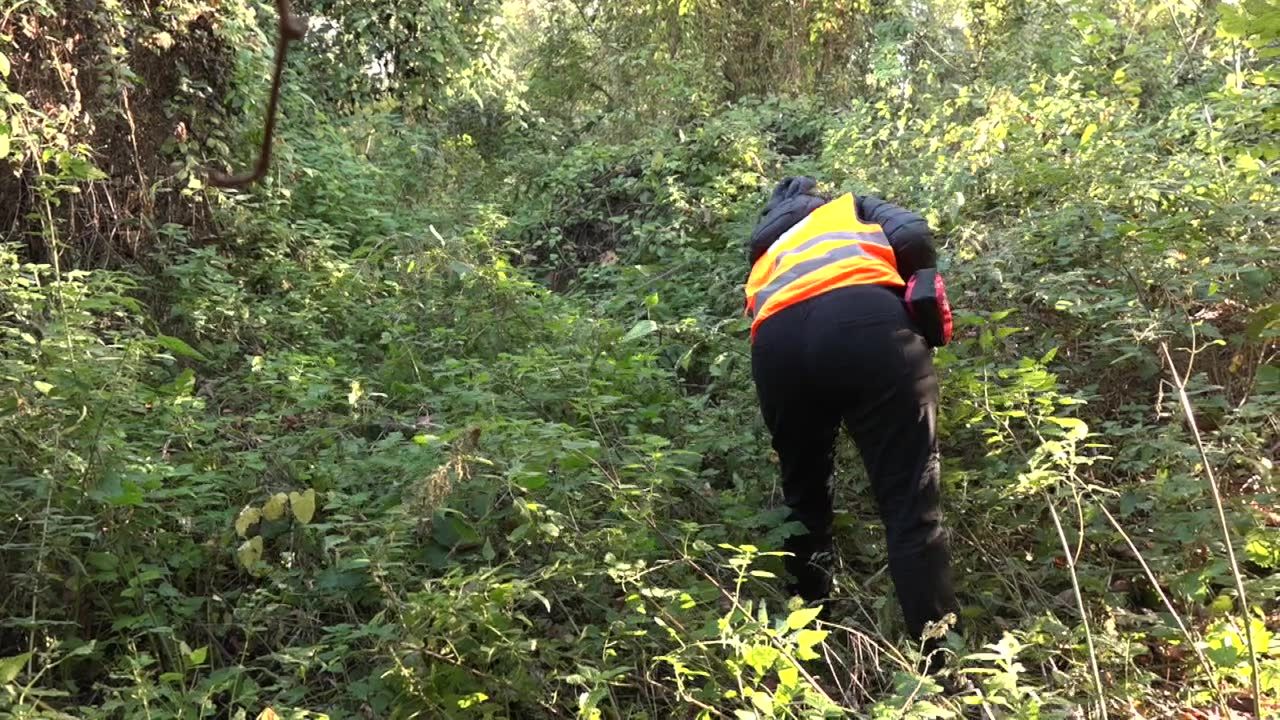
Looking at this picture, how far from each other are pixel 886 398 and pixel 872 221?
0.66 m

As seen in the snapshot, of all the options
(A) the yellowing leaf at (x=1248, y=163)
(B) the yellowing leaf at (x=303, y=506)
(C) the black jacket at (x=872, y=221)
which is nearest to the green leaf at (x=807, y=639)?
(C) the black jacket at (x=872, y=221)

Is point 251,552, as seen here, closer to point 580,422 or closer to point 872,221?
point 580,422

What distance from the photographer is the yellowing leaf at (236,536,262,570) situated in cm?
267

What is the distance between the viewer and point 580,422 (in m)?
3.50

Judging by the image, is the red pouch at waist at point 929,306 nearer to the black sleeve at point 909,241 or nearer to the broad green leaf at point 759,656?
the black sleeve at point 909,241

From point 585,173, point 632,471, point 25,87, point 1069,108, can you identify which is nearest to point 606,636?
point 632,471

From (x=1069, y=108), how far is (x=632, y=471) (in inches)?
124

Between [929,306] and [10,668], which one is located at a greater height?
[929,306]

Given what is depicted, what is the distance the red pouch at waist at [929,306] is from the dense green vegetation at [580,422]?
27cm

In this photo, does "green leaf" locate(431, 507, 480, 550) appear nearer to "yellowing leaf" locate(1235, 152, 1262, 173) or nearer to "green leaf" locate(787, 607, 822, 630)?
"green leaf" locate(787, 607, 822, 630)

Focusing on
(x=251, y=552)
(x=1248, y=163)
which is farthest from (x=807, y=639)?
(x=1248, y=163)

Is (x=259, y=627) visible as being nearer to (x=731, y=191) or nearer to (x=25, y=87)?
(x=25, y=87)

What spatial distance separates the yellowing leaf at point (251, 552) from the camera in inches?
105

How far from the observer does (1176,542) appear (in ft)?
8.63
